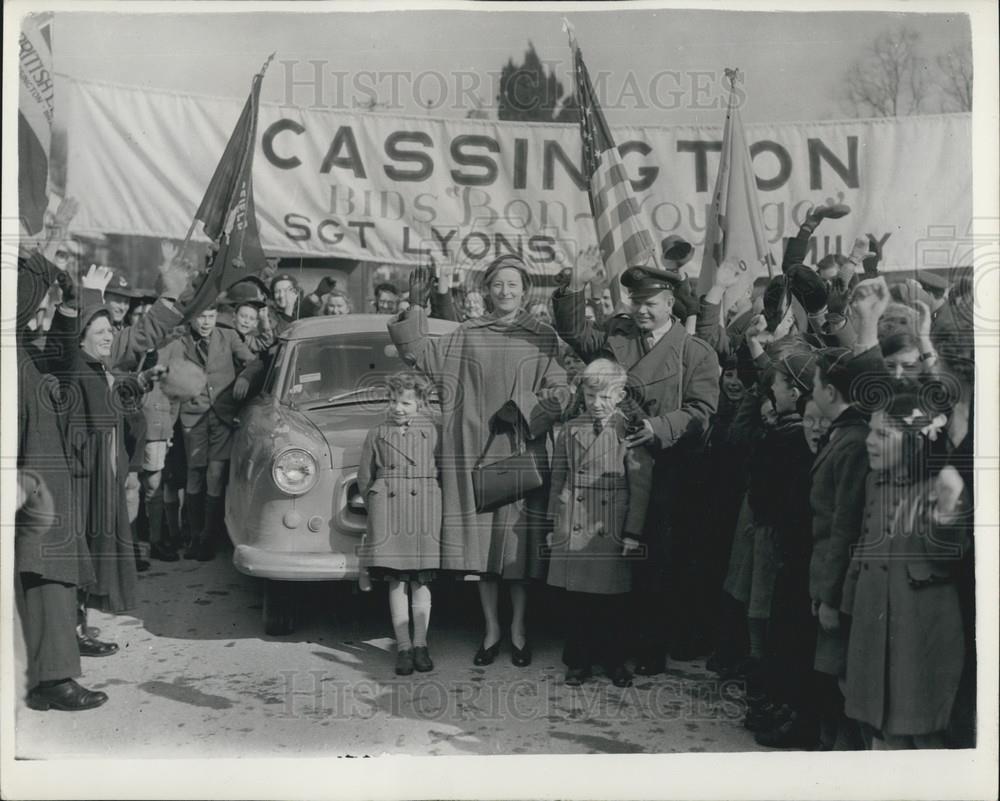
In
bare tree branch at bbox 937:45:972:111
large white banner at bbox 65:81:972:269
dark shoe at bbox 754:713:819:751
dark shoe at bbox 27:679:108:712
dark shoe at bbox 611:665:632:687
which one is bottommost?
dark shoe at bbox 754:713:819:751

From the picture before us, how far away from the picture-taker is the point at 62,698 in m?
4.76

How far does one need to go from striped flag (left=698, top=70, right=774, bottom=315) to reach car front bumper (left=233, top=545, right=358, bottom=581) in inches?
82.6

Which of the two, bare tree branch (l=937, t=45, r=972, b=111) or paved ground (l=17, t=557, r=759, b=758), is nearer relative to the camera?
paved ground (l=17, t=557, r=759, b=758)

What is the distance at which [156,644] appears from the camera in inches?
195

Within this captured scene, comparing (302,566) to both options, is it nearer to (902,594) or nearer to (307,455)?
(307,455)

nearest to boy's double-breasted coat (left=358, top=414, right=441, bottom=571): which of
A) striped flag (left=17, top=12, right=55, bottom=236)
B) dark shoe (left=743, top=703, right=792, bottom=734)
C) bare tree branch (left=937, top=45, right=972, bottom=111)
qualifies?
dark shoe (left=743, top=703, right=792, bottom=734)

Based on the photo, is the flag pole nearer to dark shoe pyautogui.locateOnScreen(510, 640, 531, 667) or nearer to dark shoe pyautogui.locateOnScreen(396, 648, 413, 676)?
dark shoe pyautogui.locateOnScreen(396, 648, 413, 676)

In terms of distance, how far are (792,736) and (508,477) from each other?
1549 mm

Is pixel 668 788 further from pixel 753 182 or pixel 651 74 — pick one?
pixel 651 74

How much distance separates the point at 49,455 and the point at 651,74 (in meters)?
3.01

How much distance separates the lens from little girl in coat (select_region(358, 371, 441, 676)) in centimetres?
479

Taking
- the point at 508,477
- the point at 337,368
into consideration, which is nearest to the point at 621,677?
the point at 508,477

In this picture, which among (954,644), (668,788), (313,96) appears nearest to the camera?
(954,644)

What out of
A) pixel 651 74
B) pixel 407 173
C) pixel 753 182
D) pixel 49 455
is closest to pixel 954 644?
pixel 753 182
